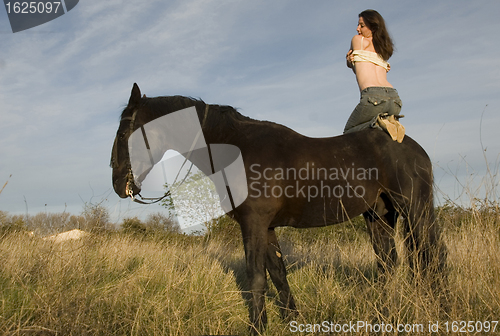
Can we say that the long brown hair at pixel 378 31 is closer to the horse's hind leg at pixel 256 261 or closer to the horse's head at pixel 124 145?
the horse's hind leg at pixel 256 261

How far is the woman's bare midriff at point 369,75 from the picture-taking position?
13.8ft

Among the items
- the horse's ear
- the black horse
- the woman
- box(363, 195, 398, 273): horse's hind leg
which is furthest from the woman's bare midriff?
the horse's ear

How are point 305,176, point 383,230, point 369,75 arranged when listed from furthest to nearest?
1. point 383,230
2. point 369,75
3. point 305,176

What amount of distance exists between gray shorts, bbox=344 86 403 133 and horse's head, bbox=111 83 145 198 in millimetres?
2669

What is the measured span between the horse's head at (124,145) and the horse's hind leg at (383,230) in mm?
2980

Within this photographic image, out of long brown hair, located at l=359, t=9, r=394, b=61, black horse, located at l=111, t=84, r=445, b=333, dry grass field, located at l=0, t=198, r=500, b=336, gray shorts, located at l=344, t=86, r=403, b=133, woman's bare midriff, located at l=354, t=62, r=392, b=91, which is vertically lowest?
dry grass field, located at l=0, t=198, r=500, b=336

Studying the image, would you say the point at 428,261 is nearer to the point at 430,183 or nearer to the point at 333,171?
the point at 430,183

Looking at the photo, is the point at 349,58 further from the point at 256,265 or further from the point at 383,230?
the point at 256,265

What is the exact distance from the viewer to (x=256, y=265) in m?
3.22

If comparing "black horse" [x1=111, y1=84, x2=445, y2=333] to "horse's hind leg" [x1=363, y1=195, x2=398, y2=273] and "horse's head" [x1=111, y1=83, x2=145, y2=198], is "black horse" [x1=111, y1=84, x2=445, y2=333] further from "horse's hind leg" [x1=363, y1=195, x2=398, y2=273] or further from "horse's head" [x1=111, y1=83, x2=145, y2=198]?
"horse's hind leg" [x1=363, y1=195, x2=398, y2=273]

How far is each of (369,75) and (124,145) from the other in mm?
3099

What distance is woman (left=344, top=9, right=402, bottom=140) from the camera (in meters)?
4.10

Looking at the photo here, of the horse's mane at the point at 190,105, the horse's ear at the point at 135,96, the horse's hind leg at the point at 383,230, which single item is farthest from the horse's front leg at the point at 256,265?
the horse's ear at the point at 135,96

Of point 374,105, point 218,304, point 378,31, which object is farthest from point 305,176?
point 378,31
